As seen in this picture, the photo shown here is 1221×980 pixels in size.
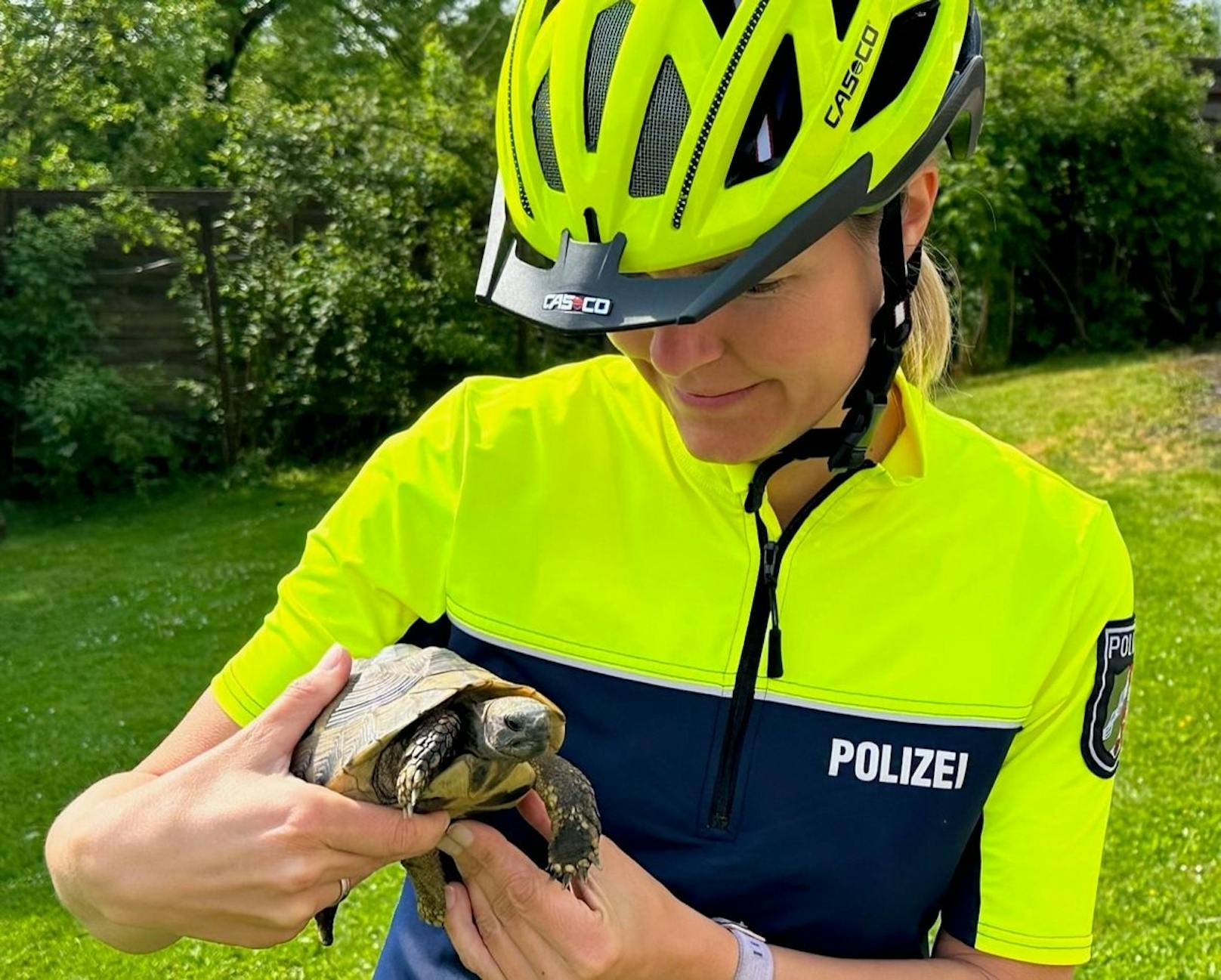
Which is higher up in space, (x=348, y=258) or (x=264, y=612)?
(x=348, y=258)

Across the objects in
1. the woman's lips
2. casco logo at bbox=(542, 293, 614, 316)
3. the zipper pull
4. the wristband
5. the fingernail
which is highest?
casco logo at bbox=(542, 293, 614, 316)

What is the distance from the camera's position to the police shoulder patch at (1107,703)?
69.1 inches

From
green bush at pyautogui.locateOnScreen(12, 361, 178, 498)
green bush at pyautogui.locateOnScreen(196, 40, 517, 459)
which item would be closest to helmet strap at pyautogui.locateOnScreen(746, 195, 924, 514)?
green bush at pyautogui.locateOnScreen(196, 40, 517, 459)

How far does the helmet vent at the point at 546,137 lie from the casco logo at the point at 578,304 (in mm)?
199

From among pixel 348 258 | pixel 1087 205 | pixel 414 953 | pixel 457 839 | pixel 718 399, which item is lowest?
pixel 414 953

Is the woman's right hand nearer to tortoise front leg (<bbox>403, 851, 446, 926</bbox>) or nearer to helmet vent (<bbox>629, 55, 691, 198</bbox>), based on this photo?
tortoise front leg (<bbox>403, 851, 446, 926</bbox>)

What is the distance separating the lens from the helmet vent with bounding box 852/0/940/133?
1.65m

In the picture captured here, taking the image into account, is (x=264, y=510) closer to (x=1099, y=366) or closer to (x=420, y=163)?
(x=420, y=163)

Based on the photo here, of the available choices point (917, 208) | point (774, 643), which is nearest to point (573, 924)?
point (774, 643)

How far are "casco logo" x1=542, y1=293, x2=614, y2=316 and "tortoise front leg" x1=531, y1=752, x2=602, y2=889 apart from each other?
61 cm

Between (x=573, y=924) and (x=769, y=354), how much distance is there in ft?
2.66

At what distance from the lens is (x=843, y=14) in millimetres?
1593

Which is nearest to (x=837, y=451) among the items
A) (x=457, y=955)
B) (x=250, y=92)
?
(x=457, y=955)

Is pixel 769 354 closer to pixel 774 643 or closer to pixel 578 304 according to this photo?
pixel 578 304
